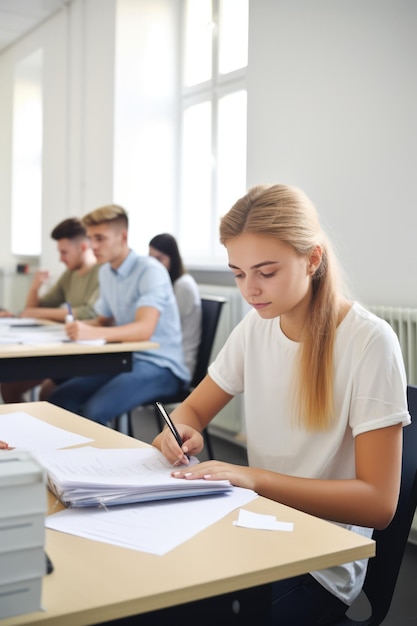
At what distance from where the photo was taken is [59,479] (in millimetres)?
1181

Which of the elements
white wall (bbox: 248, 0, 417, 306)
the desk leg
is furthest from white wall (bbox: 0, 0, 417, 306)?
the desk leg

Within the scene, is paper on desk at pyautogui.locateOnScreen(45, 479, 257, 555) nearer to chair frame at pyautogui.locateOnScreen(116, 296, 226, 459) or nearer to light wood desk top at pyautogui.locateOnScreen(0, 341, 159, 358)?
light wood desk top at pyautogui.locateOnScreen(0, 341, 159, 358)

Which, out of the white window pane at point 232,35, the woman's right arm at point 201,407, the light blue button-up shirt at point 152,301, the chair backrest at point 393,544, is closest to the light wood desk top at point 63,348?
the light blue button-up shirt at point 152,301

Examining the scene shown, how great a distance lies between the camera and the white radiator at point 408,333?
9.17 feet

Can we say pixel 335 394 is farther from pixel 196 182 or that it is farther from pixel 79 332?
pixel 196 182

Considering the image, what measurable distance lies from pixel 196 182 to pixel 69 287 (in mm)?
1194

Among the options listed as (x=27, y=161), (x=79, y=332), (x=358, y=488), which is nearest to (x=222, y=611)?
(x=358, y=488)

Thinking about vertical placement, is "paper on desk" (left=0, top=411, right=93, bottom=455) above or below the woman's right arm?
below

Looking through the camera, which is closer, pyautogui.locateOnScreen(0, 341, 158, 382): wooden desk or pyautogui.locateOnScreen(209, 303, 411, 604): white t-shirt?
pyautogui.locateOnScreen(209, 303, 411, 604): white t-shirt

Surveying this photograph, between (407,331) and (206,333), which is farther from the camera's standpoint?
(206,333)

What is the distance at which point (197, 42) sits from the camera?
508 centimetres

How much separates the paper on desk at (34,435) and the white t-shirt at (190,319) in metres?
1.91

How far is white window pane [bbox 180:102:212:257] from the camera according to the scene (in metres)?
4.97

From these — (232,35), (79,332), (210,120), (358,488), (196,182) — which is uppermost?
(232,35)
